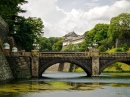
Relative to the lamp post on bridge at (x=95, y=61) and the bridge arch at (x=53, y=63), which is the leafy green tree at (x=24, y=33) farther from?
the lamp post on bridge at (x=95, y=61)

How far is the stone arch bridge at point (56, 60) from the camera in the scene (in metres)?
72.2

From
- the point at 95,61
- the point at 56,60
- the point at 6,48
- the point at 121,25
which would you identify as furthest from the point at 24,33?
the point at 121,25

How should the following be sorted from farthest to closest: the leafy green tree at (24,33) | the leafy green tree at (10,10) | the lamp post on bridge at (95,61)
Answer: the leafy green tree at (24,33), the lamp post on bridge at (95,61), the leafy green tree at (10,10)

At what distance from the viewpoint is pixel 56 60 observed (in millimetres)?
80625

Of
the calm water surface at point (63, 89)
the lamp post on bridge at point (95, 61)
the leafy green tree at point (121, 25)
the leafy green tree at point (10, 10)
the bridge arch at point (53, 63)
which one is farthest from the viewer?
the leafy green tree at point (121, 25)

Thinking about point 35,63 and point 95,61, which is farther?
point 95,61

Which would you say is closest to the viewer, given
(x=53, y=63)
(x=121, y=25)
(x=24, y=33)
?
(x=53, y=63)

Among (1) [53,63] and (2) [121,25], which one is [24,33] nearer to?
(1) [53,63]

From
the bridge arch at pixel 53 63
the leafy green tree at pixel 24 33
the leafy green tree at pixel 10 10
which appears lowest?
the bridge arch at pixel 53 63

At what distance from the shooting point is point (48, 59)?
264ft

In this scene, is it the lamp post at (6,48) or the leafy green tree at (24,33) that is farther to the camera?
the leafy green tree at (24,33)

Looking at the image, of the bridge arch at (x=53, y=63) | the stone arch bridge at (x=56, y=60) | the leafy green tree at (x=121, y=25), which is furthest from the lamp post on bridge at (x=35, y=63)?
the leafy green tree at (x=121, y=25)

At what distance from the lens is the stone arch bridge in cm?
7219

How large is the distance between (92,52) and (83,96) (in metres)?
44.5
